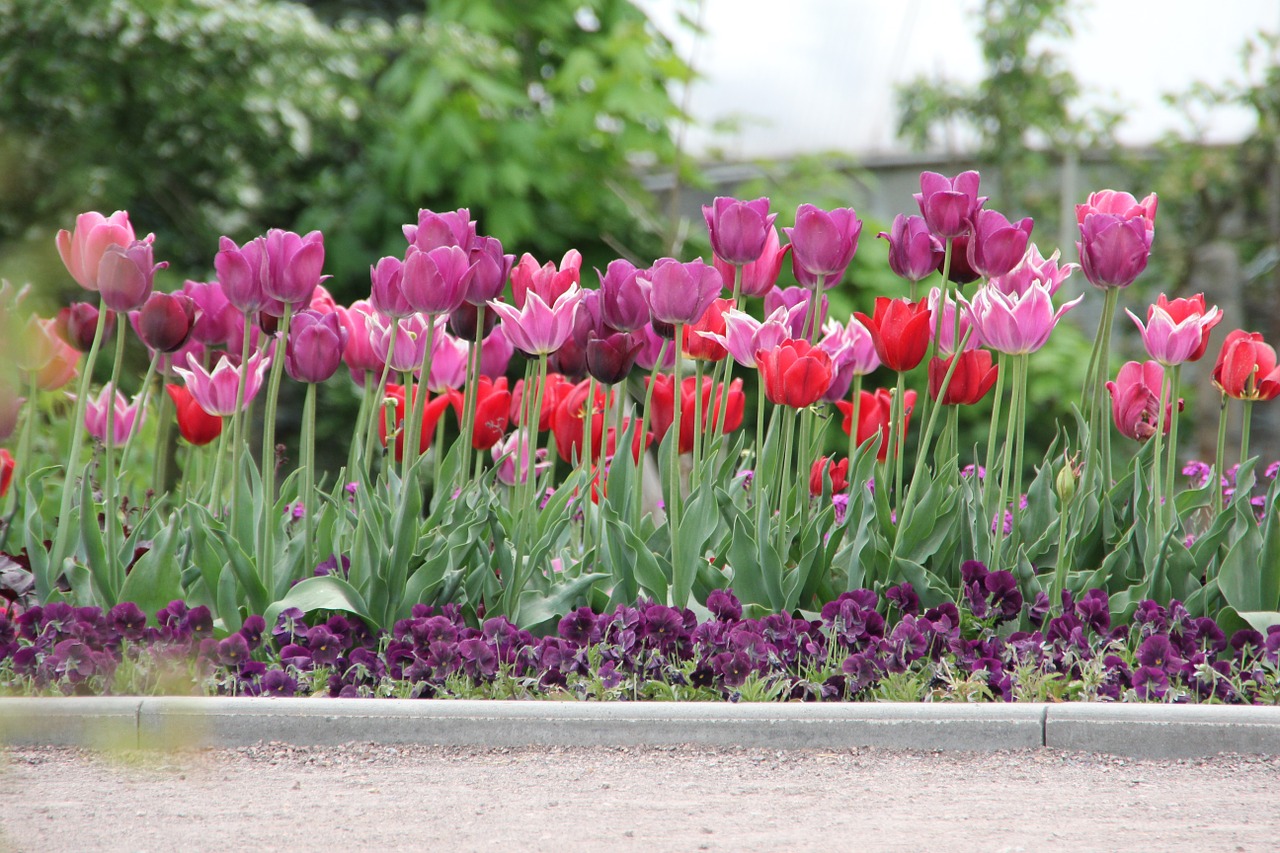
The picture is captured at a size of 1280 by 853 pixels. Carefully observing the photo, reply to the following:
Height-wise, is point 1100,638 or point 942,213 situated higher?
point 942,213

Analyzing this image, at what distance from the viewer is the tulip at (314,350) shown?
264cm

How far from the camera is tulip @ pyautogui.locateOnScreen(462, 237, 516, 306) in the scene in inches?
96.8

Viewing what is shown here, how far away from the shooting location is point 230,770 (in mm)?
2012

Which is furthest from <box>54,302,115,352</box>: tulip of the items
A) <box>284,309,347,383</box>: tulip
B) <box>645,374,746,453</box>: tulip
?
<box>645,374,746,453</box>: tulip

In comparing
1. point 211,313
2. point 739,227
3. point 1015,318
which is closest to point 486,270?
point 739,227

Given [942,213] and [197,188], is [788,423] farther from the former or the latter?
[197,188]

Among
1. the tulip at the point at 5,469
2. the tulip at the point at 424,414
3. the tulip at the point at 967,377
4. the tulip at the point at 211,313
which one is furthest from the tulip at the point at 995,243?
the tulip at the point at 5,469

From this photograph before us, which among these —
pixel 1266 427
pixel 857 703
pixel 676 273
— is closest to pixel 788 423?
pixel 676 273

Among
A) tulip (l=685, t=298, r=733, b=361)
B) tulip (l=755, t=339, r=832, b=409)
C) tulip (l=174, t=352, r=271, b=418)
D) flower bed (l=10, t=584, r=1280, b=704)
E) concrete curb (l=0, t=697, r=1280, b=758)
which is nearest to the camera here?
concrete curb (l=0, t=697, r=1280, b=758)

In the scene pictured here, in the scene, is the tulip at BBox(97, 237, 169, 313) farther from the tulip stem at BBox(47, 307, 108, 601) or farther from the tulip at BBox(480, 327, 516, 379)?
the tulip at BBox(480, 327, 516, 379)

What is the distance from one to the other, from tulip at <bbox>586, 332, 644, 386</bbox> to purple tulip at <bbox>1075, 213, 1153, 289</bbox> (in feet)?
3.11

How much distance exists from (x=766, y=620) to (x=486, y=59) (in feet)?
17.9

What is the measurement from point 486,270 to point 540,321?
159 mm

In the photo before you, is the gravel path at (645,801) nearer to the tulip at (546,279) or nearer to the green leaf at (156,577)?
the green leaf at (156,577)
